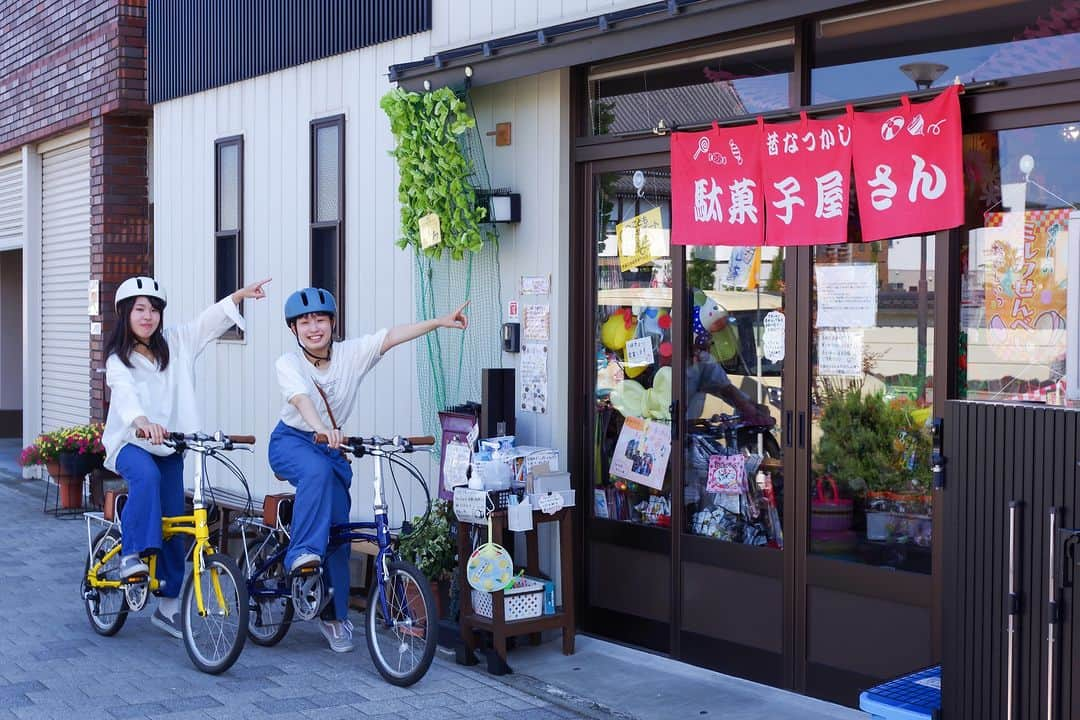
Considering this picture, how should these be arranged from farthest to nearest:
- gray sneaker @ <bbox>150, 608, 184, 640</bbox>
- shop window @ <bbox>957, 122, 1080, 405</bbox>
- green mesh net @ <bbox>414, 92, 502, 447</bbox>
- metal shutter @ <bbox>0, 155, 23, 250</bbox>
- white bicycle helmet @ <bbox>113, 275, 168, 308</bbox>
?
metal shutter @ <bbox>0, 155, 23, 250</bbox> → green mesh net @ <bbox>414, 92, 502, 447</bbox> → gray sneaker @ <bbox>150, 608, 184, 640</bbox> → white bicycle helmet @ <bbox>113, 275, 168, 308</bbox> → shop window @ <bbox>957, 122, 1080, 405</bbox>

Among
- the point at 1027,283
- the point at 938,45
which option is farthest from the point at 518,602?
the point at 938,45

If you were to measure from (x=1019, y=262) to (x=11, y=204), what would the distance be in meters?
13.1

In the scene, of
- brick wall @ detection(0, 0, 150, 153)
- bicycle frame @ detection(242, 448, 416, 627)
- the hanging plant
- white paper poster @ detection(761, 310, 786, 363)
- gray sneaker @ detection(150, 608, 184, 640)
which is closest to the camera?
white paper poster @ detection(761, 310, 786, 363)

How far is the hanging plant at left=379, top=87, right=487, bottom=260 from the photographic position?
7801 millimetres

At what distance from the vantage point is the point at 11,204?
622 inches

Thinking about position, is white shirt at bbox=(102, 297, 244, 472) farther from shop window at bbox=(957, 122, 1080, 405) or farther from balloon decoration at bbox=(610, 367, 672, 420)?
shop window at bbox=(957, 122, 1080, 405)

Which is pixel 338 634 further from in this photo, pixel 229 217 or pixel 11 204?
pixel 11 204

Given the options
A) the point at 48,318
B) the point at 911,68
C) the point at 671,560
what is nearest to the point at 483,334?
the point at 671,560

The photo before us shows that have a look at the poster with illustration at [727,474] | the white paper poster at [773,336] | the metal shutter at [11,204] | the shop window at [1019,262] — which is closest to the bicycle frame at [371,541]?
the poster with illustration at [727,474]

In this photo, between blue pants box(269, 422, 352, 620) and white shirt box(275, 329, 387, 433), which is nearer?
blue pants box(269, 422, 352, 620)

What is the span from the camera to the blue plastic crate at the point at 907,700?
480cm

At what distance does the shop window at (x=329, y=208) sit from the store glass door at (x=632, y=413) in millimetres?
2466

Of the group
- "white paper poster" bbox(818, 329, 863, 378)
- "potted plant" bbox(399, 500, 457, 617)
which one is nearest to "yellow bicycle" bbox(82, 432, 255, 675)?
"potted plant" bbox(399, 500, 457, 617)

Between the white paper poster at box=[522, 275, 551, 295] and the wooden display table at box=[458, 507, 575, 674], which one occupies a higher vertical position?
the white paper poster at box=[522, 275, 551, 295]
